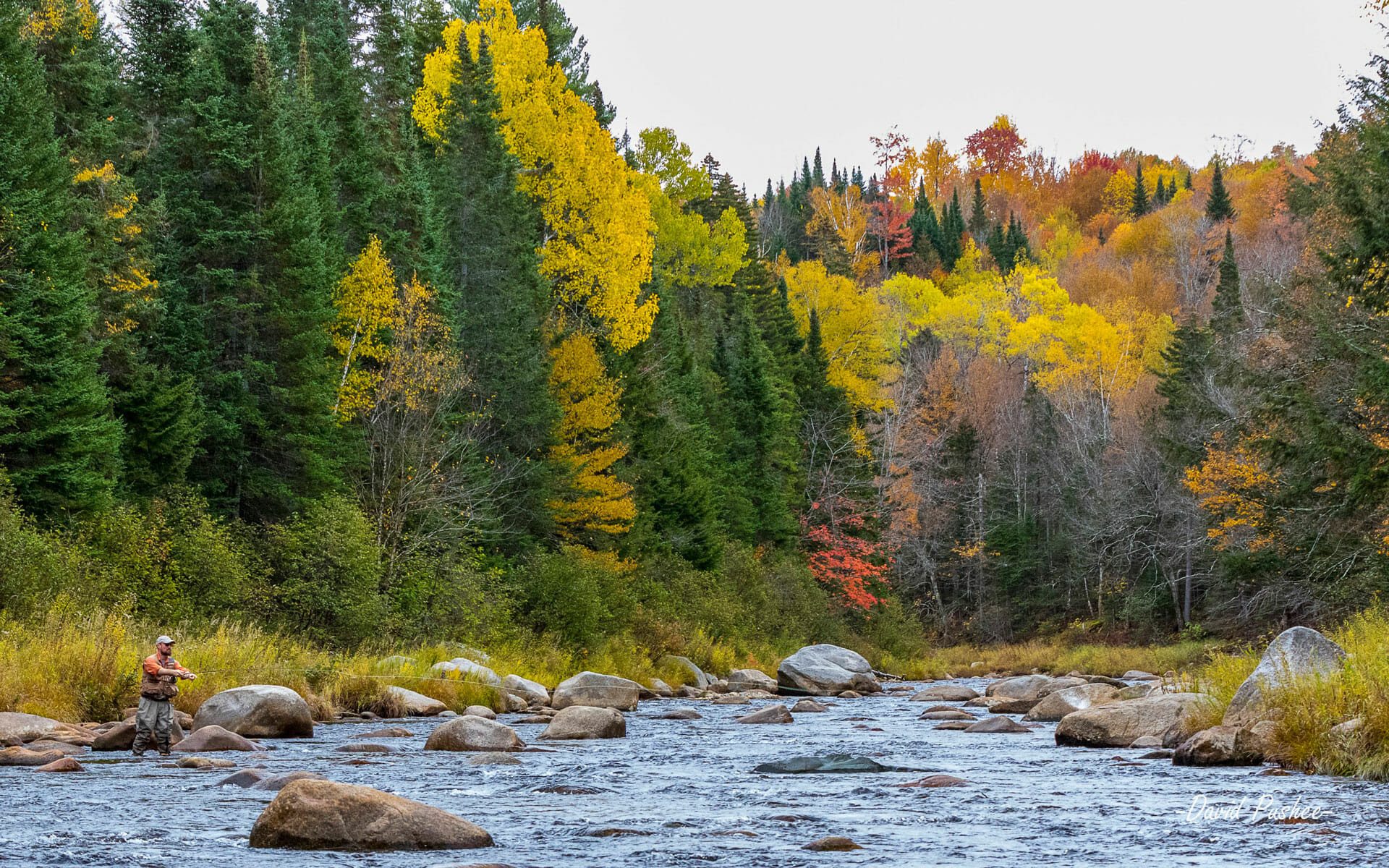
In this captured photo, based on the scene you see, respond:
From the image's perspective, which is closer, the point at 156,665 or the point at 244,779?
the point at 244,779

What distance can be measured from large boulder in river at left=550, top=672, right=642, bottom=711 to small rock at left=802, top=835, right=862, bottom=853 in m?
15.4

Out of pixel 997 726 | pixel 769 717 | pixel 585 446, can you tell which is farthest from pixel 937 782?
pixel 585 446

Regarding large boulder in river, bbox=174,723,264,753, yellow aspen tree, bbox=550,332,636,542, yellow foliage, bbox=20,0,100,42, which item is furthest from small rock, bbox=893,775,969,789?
yellow foliage, bbox=20,0,100,42

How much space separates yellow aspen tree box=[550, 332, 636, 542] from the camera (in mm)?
35469

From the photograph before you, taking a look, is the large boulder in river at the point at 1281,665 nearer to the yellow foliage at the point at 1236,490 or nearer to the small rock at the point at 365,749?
the small rock at the point at 365,749

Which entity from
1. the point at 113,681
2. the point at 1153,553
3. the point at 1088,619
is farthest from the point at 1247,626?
the point at 113,681

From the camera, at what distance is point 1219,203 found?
94875mm

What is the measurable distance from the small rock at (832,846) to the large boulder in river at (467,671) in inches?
609

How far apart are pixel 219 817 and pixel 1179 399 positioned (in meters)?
49.5

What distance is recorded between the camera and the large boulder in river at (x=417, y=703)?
20.9 metres

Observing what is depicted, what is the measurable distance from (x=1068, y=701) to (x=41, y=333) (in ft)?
66.9

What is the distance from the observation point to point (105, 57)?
32.9 meters

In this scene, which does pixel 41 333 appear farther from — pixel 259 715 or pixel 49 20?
pixel 259 715

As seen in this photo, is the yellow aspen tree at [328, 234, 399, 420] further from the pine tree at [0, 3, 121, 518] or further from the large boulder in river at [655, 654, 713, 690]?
the large boulder in river at [655, 654, 713, 690]
